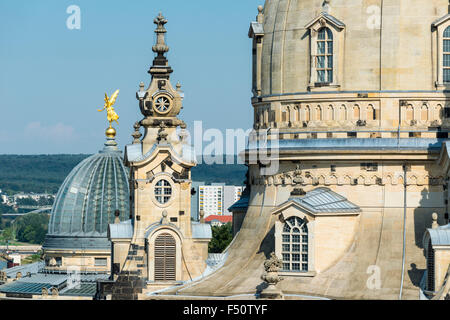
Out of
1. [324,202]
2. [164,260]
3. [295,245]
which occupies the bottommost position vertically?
[164,260]

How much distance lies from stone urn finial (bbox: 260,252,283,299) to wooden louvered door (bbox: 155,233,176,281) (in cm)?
761

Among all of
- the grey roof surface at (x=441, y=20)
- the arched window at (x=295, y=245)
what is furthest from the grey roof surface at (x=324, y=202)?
the grey roof surface at (x=441, y=20)

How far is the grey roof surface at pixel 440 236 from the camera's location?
89688 millimetres

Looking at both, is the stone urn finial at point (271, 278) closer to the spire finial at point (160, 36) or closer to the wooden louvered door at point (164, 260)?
the wooden louvered door at point (164, 260)

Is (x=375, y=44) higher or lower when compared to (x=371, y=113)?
higher

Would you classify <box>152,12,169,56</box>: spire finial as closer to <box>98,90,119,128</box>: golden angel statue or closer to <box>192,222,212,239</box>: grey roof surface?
<box>192,222,212,239</box>: grey roof surface

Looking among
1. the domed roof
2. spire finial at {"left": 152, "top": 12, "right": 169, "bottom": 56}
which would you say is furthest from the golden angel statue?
spire finial at {"left": 152, "top": 12, "right": 169, "bottom": 56}

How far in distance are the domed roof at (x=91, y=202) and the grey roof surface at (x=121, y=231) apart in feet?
164

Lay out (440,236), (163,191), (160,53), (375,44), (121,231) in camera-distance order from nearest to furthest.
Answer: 1. (440,236)
2. (375,44)
3. (163,191)
4. (121,231)
5. (160,53)

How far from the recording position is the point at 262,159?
101625mm

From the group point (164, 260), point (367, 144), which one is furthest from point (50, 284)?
point (367, 144)

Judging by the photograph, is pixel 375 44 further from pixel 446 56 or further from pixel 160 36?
pixel 160 36

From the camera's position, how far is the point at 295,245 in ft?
315

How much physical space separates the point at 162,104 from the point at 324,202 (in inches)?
475
